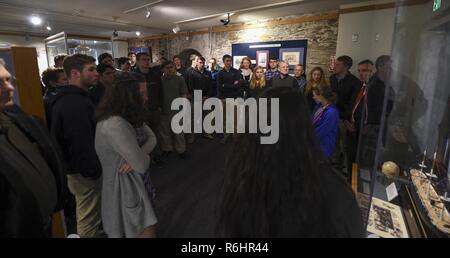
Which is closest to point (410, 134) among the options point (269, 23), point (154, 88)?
point (154, 88)

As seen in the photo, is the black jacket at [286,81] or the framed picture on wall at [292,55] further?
the framed picture on wall at [292,55]

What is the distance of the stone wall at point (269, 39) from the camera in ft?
17.9

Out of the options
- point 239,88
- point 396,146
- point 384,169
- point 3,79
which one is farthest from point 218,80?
point 3,79

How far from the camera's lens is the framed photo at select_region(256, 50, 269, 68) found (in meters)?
6.44

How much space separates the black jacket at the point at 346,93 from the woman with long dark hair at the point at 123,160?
2.78m

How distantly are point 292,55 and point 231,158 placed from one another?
578 cm

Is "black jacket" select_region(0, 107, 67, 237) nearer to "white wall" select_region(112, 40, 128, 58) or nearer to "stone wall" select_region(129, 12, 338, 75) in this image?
→ "stone wall" select_region(129, 12, 338, 75)

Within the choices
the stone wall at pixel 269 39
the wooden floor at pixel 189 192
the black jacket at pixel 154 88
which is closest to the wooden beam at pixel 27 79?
the wooden floor at pixel 189 192

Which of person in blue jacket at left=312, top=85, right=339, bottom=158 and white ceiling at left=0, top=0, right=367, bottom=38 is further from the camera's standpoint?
white ceiling at left=0, top=0, right=367, bottom=38

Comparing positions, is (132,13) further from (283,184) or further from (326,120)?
(283,184)

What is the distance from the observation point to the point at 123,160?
4.90ft

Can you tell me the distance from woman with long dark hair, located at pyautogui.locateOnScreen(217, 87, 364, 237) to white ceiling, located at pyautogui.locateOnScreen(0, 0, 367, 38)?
4606 millimetres

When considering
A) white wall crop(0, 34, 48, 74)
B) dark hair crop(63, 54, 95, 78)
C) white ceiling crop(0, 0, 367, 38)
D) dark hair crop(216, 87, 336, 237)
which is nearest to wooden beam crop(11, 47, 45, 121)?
dark hair crop(63, 54, 95, 78)

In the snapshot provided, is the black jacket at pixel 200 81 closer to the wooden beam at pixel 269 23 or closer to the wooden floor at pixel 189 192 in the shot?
the wooden floor at pixel 189 192
